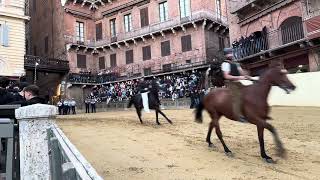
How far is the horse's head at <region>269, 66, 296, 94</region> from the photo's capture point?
271 inches

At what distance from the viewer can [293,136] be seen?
960cm

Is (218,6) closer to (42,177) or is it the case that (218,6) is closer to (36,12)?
(36,12)

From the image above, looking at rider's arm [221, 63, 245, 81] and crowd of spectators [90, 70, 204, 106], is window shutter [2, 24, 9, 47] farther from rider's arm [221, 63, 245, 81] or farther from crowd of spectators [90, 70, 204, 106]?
rider's arm [221, 63, 245, 81]

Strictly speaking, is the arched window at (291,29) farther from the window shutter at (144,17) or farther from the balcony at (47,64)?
the balcony at (47,64)

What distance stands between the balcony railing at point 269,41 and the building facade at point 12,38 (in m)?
16.6

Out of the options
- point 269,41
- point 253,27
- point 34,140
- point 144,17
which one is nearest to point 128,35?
point 144,17

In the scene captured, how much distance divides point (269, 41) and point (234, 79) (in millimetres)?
16845

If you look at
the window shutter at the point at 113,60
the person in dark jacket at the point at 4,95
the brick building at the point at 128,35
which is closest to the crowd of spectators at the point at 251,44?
the brick building at the point at 128,35

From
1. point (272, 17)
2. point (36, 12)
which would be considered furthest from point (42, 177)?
point (36, 12)

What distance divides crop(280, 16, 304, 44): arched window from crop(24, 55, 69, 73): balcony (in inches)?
846

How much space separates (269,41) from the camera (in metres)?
23.2

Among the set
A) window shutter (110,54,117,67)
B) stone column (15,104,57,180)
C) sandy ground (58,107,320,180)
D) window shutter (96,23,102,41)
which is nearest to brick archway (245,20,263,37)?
sandy ground (58,107,320,180)

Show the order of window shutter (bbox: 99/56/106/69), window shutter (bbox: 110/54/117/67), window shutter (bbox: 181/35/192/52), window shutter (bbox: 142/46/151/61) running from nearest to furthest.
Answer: window shutter (bbox: 181/35/192/52) < window shutter (bbox: 142/46/151/61) < window shutter (bbox: 110/54/117/67) < window shutter (bbox: 99/56/106/69)

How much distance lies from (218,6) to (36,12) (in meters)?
21.9
